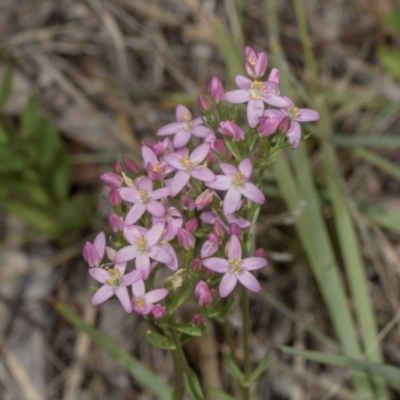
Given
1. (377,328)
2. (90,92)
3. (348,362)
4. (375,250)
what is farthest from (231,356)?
(90,92)

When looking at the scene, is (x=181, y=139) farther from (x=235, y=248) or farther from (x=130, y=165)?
(x=235, y=248)

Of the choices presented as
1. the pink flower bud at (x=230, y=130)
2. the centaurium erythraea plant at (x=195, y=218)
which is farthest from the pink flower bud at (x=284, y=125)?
the pink flower bud at (x=230, y=130)

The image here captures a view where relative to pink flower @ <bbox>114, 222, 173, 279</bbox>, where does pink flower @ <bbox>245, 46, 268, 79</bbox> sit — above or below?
above

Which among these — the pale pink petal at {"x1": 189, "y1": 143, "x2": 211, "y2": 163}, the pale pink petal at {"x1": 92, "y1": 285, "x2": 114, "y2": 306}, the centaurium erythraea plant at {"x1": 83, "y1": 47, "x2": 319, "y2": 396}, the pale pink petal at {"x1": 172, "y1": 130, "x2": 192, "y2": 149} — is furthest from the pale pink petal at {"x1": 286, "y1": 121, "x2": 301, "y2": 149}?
the pale pink petal at {"x1": 92, "y1": 285, "x2": 114, "y2": 306}

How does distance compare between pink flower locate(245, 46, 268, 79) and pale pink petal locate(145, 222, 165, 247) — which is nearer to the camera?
pale pink petal locate(145, 222, 165, 247)

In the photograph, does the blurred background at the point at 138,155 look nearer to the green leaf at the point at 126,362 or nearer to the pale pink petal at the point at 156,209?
the green leaf at the point at 126,362

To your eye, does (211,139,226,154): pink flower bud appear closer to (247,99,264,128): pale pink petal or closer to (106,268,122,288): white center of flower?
(247,99,264,128): pale pink petal

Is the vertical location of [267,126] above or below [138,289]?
above

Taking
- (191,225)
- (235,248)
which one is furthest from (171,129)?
(235,248)
